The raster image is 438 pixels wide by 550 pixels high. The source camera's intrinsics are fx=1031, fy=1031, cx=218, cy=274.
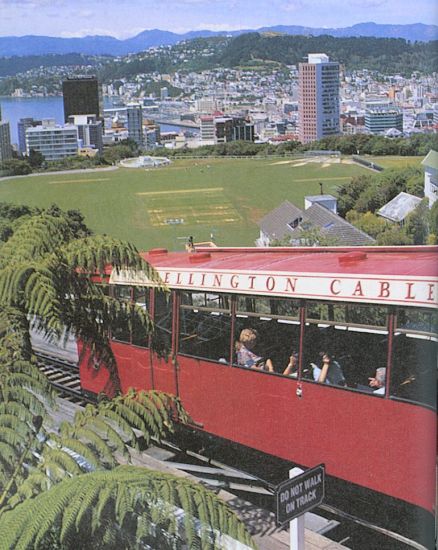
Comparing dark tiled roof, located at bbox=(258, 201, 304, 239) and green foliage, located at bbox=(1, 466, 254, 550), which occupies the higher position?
dark tiled roof, located at bbox=(258, 201, 304, 239)

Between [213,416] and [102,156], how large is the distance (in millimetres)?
900

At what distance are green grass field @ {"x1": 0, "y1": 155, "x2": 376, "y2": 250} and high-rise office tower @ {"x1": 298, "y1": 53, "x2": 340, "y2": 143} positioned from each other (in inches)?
4.2


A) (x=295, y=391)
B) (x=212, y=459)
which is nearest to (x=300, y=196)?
(x=295, y=391)

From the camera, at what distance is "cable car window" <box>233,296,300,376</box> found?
3068 millimetres

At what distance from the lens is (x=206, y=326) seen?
10.5 feet

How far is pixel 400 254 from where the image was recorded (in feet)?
10.3

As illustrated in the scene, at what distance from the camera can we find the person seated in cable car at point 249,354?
3156 mm

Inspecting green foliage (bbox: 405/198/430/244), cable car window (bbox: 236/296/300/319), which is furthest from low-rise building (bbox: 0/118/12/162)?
green foliage (bbox: 405/198/430/244)

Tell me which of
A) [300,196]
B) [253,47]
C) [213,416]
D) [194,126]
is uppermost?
[253,47]

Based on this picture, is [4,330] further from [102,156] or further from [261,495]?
[261,495]

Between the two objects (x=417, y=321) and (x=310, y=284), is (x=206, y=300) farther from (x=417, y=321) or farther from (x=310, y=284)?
(x=417, y=321)

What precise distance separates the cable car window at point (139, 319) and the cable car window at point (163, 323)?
30 millimetres

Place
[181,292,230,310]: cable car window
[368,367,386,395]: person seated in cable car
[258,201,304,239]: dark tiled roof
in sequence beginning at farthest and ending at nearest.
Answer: [258,201,304,239]: dark tiled roof → [181,292,230,310]: cable car window → [368,367,386,395]: person seated in cable car

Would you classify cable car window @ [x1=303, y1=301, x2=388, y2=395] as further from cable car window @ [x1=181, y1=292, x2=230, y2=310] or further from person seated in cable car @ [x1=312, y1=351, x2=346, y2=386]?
cable car window @ [x1=181, y1=292, x2=230, y2=310]
